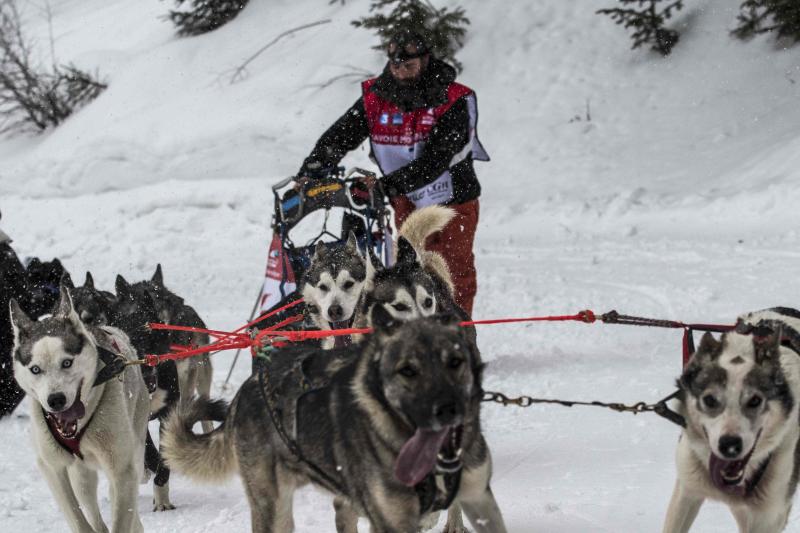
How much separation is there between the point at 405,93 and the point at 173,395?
6.61 feet

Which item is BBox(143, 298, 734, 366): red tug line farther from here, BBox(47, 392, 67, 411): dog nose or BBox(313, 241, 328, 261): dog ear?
BBox(313, 241, 328, 261): dog ear

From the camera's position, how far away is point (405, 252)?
421cm

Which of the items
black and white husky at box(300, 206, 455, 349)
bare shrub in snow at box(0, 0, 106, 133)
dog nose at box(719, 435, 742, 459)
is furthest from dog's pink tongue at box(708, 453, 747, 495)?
bare shrub in snow at box(0, 0, 106, 133)

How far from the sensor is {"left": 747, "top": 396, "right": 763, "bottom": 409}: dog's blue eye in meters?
2.42

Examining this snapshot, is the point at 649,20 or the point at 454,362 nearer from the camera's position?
the point at 454,362

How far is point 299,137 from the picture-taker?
42.6 feet

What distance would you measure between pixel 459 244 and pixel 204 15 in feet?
40.5

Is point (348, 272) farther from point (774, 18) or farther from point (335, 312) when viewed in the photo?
point (774, 18)

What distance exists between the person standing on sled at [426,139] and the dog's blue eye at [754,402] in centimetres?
257

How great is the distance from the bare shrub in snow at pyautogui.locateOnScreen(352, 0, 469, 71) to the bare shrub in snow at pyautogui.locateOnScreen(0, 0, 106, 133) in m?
5.77

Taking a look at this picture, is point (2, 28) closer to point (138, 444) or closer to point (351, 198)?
point (351, 198)

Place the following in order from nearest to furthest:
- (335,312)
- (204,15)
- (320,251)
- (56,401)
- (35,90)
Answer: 1. (56,401)
2. (335,312)
3. (320,251)
4. (35,90)
5. (204,15)

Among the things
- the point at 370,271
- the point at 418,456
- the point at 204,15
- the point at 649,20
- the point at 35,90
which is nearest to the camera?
the point at 418,456

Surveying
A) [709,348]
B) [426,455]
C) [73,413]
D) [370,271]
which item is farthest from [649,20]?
[426,455]
